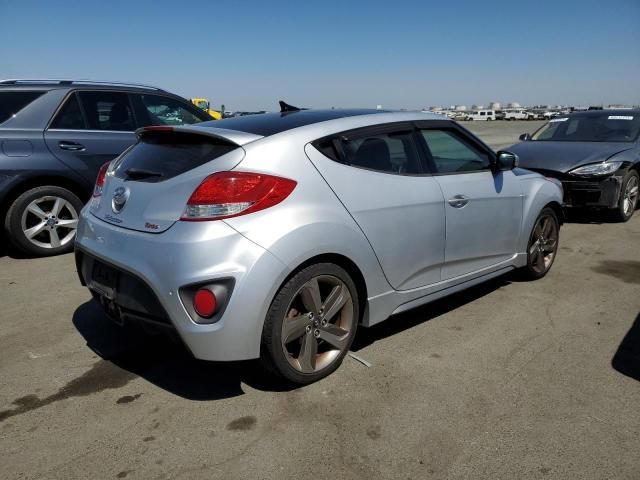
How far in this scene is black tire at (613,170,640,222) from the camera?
7.47 m

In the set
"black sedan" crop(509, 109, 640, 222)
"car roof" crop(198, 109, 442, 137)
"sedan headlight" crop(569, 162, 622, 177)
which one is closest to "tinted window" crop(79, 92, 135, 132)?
"car roof" crop(198, 109, 442, 137)

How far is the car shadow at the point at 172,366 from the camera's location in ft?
10.0

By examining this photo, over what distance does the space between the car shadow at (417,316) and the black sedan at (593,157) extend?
3005 millimetres

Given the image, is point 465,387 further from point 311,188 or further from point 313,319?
point 311,188

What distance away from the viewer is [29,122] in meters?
5.47

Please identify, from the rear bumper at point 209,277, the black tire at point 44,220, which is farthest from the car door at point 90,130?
the rear bumper at point 209,277

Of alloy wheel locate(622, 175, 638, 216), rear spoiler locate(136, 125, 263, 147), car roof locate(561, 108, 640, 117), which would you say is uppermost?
rear spoiler locate(136, 125, 263, 147)

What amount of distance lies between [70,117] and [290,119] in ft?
11.5

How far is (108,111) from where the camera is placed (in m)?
6.09

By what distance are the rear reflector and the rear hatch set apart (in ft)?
1.29

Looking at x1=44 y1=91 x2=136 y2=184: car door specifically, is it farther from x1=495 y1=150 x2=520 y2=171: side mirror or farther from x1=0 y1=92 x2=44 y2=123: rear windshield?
x1=495 y1=150 x2=520 y2=171: side mirror

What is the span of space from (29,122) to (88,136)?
0.58 meters

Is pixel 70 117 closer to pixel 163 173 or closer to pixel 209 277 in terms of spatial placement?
pixel 163 173

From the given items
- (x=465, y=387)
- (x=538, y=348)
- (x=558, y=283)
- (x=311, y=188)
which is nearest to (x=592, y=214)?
(x=558, y=283)
